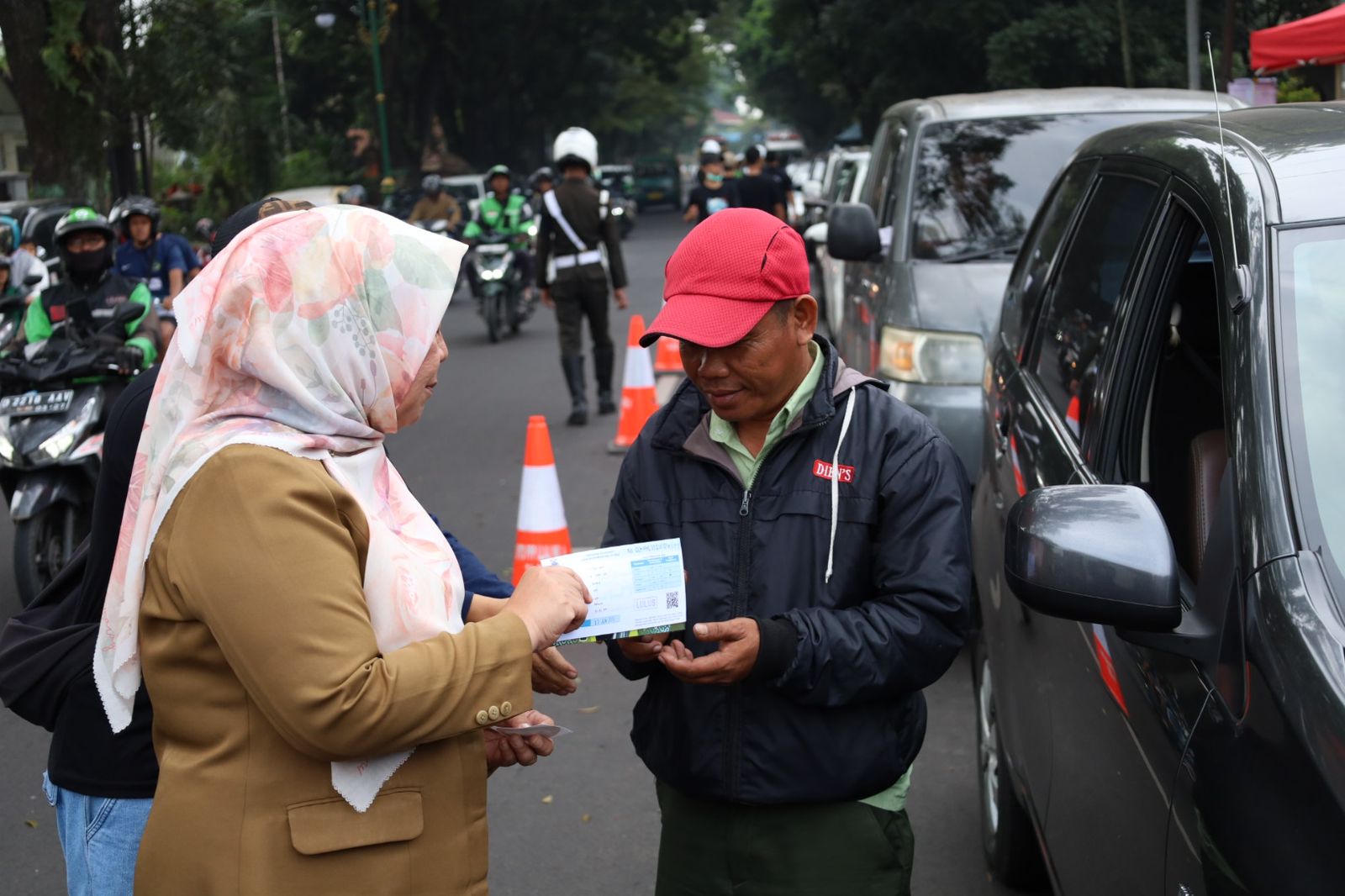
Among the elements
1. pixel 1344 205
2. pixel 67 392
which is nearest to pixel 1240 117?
pixel 1344 205

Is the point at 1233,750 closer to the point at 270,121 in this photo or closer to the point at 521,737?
the point at 521,737

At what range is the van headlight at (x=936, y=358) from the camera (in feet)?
20.3

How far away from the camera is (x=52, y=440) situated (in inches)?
250

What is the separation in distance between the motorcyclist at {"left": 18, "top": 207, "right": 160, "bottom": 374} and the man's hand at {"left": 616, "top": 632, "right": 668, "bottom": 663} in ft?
16.1

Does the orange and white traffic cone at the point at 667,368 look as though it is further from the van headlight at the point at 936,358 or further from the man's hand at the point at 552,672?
the man's hand at the point at 552,672

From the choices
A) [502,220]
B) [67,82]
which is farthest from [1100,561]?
[67,82]

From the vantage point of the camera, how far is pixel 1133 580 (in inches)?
79.4

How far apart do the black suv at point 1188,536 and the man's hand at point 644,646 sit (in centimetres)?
59

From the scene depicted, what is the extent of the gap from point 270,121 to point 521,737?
71.6ft

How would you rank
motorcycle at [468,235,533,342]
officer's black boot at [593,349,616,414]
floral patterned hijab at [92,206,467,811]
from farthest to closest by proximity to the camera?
motorcycle at [468,235,533,342], officer's black boot at [593,349,616,414], floral patterned hijab at [92,206,467,811]

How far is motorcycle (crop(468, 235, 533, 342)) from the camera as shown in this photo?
52.7 ft

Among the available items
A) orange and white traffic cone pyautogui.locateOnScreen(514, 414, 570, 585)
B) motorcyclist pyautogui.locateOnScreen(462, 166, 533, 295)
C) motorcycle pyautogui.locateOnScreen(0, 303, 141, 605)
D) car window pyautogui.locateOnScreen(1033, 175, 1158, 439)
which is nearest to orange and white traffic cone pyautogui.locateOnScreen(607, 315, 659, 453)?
orange and white traffic cone pyautogui.locateOnScreen(514, 414, 570, 585)

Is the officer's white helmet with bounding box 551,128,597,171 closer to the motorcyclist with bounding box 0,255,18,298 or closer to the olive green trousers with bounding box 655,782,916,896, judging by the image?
the motorcyclist with bounding box 0,255,18,298

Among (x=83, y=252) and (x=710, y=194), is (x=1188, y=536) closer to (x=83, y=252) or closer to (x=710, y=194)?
(x=83, y=252)
